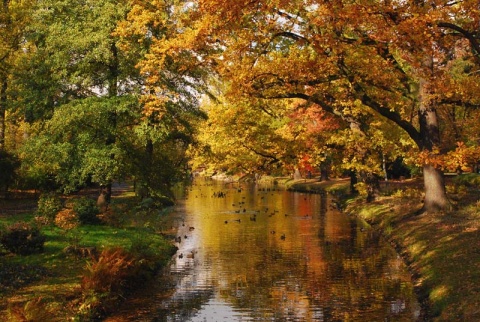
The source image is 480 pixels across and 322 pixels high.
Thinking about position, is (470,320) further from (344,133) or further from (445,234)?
(344,133)

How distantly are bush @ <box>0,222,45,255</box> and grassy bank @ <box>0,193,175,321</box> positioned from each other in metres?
0.24

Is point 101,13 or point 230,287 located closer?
point 230,287

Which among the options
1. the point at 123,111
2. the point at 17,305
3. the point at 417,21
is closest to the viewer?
the point at 17,305

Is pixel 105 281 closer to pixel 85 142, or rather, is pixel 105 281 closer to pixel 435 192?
pixel 85 142

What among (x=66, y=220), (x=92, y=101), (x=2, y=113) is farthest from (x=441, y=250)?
(x=2, y=113)

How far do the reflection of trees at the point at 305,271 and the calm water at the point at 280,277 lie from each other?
30 millimetres

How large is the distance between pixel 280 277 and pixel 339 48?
9.06m

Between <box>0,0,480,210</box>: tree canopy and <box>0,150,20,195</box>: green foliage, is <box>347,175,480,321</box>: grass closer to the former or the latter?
<box>0,0,480,210</box>: tree canopy

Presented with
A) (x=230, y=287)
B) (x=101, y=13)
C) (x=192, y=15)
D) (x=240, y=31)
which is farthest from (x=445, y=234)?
(x=101, y=13)

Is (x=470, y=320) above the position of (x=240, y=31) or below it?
below

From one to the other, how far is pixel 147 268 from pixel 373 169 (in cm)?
2194

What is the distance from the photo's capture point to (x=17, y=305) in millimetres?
14250

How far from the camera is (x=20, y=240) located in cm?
2038

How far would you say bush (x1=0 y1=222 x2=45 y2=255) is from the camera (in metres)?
20.2
